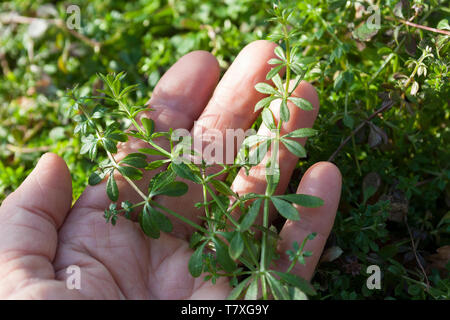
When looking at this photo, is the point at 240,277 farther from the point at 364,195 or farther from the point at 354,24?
the point at 354,24

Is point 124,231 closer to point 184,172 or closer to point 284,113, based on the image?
point 184,172

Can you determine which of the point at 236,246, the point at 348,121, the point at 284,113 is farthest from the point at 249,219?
the point at 348,121

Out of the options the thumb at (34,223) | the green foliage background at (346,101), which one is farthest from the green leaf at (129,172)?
the green foliage background at (346,101)

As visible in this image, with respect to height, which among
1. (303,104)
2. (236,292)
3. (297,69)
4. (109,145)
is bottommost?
(236,292)

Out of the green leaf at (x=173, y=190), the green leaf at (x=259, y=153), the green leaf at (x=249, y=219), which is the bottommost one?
the green leaf at (x=249, y=219)

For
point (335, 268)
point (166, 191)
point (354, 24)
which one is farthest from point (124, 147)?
point (354, 24)

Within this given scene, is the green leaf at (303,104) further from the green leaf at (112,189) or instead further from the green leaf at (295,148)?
the green leaf at (112,189)
